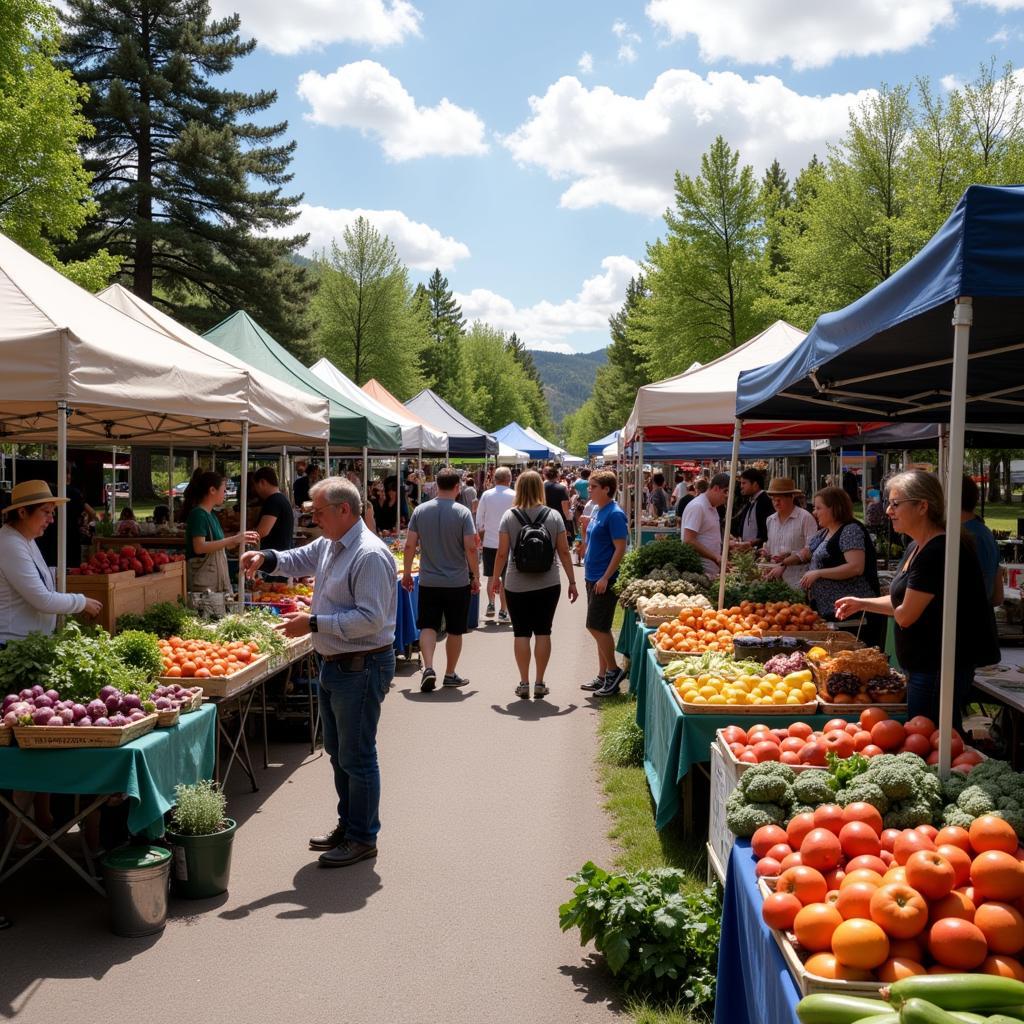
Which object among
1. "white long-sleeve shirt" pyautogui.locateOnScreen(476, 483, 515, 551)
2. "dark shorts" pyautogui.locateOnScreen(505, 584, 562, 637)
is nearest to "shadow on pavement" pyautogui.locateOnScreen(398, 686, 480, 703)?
"dark shorts" pyautogui.locateOnScreen(505, 584, 562, 637)

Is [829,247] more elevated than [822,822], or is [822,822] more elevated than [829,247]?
[829,247]

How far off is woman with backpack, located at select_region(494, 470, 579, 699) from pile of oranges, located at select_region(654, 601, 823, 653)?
5.74 feet

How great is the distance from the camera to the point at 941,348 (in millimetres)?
5098

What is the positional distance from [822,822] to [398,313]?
43344 mm

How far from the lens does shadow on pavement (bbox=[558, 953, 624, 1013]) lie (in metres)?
3.93

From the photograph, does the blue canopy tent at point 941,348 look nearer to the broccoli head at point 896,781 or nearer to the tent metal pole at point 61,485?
the broccoli head at point 896,781

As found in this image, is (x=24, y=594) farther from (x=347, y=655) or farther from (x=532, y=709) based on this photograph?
(x=532, y=709)

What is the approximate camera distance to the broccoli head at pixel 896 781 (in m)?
3.15

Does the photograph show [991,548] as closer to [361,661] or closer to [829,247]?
[361,661]

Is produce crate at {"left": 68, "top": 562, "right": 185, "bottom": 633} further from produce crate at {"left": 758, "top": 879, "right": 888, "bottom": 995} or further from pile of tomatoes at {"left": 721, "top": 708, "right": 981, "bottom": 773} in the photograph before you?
produce crate at {"left": 758, "top": 879, "right": 888, "bottom": 995}

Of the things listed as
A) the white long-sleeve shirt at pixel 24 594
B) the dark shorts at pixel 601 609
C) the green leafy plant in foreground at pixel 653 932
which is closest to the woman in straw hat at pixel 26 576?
the white long-sleeve shirt at pixel 24 594

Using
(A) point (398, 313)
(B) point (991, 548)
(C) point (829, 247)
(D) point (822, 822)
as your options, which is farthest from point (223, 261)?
(D) point (822, 822)

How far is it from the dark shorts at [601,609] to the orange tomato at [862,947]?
22.5ft

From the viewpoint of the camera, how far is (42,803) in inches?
214
